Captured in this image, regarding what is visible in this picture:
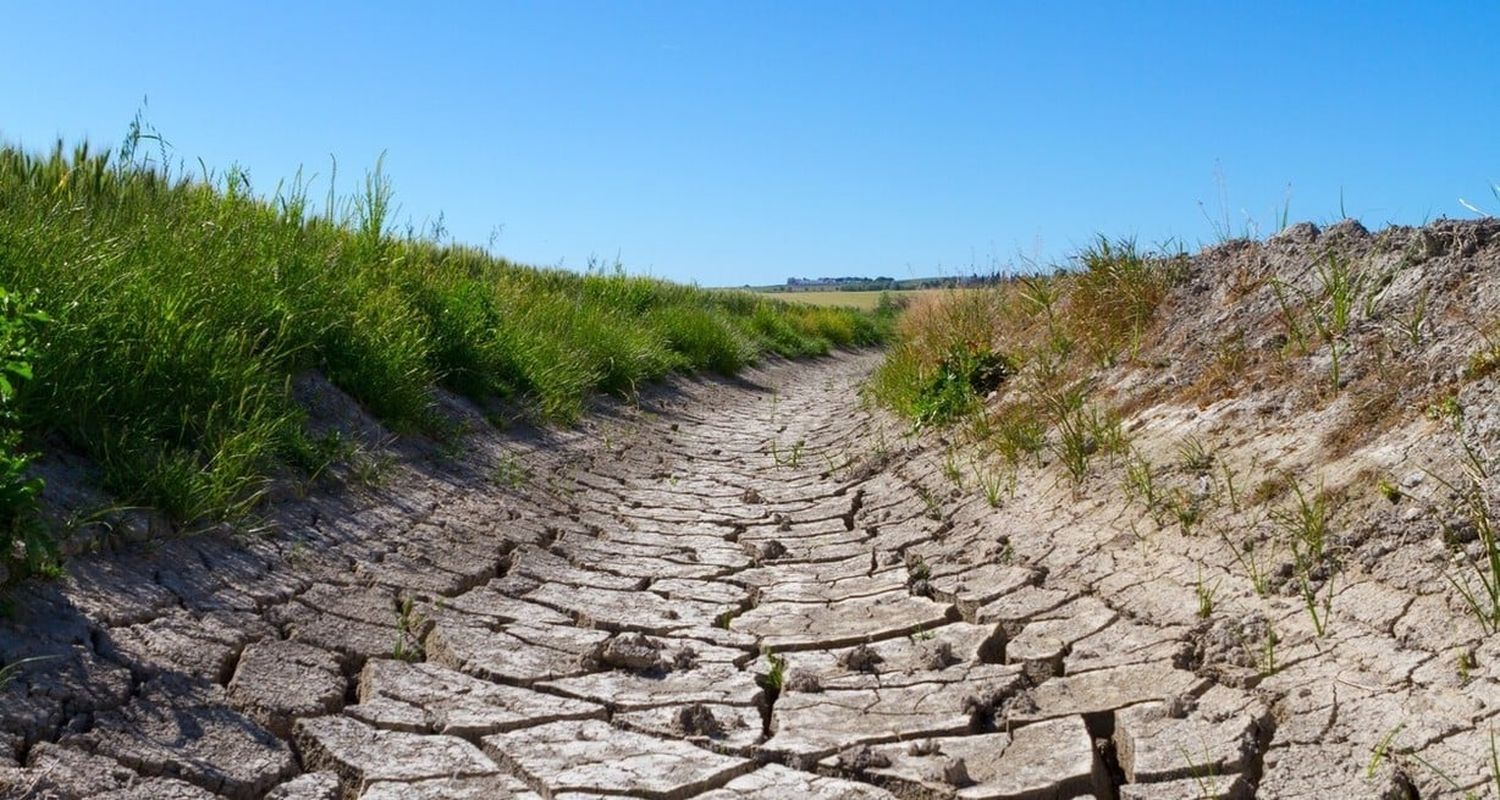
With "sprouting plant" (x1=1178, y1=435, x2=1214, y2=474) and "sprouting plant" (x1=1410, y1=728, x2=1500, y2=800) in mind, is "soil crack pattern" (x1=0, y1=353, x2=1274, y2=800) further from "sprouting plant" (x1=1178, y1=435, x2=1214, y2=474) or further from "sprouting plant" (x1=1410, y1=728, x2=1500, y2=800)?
"sprouting plant" (x1=1178, y1=435, x2=1214, y2=474)

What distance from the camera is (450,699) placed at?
3242mm

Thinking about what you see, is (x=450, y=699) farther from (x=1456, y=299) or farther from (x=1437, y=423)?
(x=1456, y=299)

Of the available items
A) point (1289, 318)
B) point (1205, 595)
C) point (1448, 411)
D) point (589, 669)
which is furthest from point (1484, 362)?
point (589, 669)

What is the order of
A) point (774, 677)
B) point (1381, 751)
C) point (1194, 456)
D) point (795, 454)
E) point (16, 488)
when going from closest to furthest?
point (1381, 751) < point (16, 488) < point (774, 677) < point (1194, 456) < point (795, 454)

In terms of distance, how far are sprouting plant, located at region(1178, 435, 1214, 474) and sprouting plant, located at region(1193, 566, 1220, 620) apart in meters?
0.80

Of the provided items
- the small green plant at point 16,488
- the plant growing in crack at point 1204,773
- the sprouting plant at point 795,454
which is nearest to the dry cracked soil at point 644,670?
the plant growing in crack at point 1204,773

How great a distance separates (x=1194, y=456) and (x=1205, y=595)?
1.12 metres

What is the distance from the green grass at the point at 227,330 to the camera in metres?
4.14

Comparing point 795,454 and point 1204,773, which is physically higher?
point 795,454

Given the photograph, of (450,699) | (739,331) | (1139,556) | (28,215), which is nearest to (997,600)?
(1139,556)

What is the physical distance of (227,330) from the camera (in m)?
5.21

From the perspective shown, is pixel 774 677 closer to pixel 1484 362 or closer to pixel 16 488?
Answer: pixel 16 488

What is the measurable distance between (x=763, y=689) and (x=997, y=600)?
3.45ft

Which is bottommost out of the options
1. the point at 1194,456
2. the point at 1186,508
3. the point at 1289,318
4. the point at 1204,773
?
the point at 1204,773
